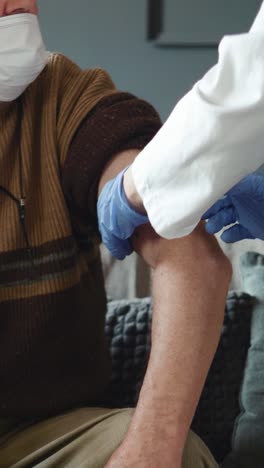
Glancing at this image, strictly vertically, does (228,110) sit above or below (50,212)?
above

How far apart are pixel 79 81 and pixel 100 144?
130mm

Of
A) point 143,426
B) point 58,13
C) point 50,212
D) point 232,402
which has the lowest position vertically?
point 232,402

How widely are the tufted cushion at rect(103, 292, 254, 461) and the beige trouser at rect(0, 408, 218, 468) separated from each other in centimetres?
24

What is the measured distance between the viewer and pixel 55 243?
1.05 metres

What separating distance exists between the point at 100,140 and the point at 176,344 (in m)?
0.30

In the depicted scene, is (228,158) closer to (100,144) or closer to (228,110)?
(228,110)

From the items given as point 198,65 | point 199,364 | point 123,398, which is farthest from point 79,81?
point 198,65

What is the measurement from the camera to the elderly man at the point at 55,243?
0.98m

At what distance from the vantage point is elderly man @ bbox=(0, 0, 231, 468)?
38.6 inches

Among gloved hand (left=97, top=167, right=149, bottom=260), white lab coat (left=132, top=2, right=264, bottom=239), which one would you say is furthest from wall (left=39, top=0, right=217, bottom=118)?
white lab coat (left=132, top=2, right=264, bottom=239)

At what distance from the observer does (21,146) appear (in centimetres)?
105

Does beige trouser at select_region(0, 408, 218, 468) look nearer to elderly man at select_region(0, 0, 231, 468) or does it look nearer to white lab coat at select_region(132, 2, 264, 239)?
elderly man at select_region(0, 0, 231, 468)

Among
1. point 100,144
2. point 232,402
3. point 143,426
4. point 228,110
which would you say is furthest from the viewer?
point 232,402

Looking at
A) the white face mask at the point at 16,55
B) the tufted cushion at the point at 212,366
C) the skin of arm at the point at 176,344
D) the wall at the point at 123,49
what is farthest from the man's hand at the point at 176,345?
the wall at the point at 123,49
